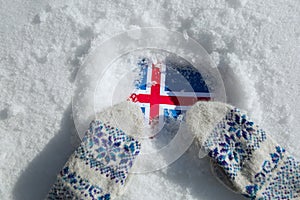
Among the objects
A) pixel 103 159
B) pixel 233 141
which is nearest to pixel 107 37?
pixel 103 159

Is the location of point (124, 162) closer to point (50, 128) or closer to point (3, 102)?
point (50, 128)

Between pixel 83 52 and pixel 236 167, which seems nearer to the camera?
pixel 236 167

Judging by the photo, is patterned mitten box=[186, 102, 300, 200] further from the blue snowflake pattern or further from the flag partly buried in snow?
the flag partly buried in snow

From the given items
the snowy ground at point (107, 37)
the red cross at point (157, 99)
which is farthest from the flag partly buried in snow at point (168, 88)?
the snowy ground at point (107, 37)

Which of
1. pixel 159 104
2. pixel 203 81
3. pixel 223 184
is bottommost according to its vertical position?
pixel 223 184

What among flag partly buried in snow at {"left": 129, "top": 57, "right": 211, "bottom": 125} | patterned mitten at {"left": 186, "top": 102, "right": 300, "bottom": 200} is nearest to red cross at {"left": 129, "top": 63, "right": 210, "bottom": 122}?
flag partly buried in snow at {"left": 129, "top": 57, "right": 211, "bottom": 125}

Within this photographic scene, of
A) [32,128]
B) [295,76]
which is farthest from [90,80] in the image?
[295,76]

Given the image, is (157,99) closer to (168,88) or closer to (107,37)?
(168,88)
